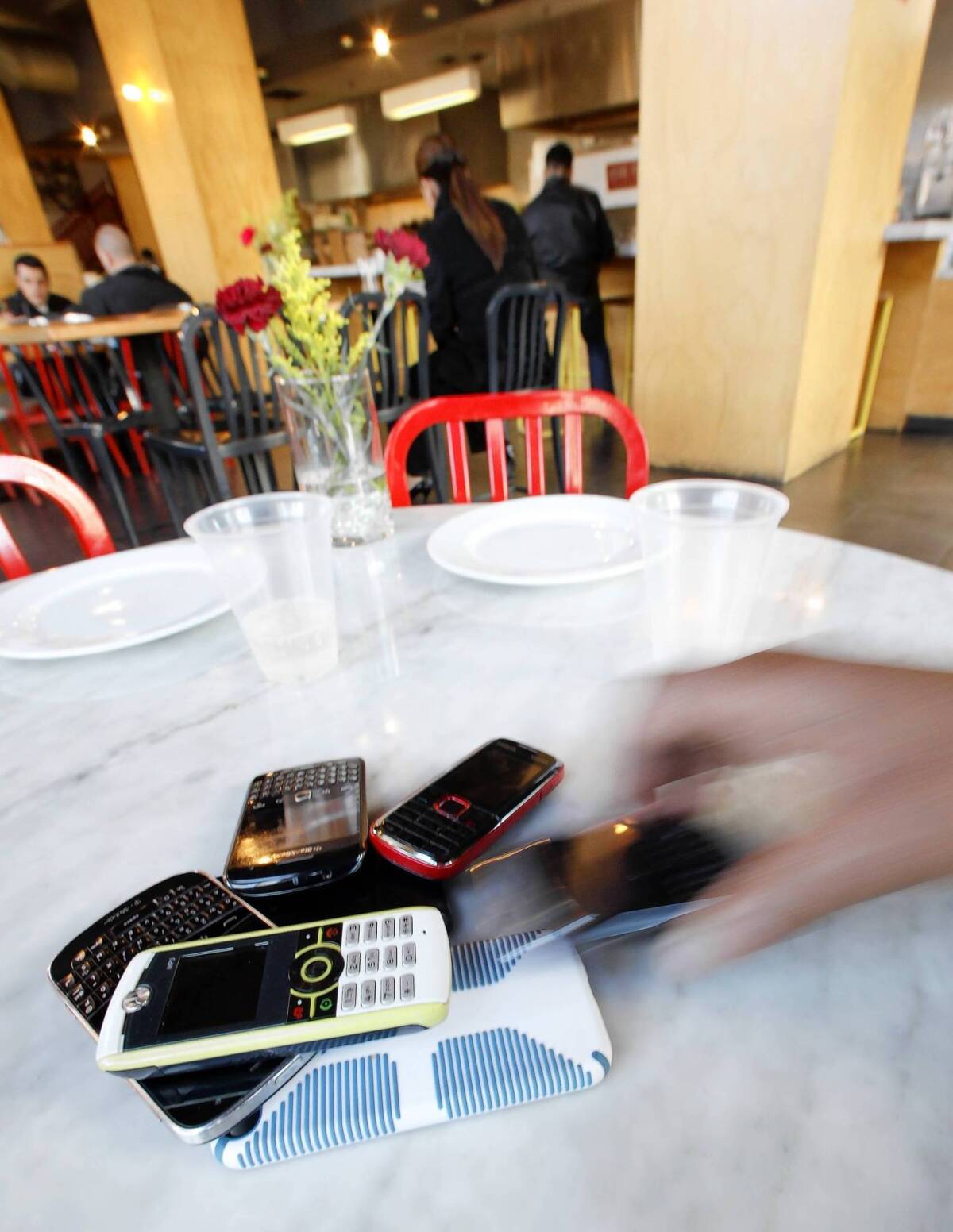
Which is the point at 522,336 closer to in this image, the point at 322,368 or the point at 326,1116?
the point at 322,368

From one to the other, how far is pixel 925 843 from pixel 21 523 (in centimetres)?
387

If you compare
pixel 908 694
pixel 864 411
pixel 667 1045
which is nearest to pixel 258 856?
pixel 667 1045

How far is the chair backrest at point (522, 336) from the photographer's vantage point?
85.0 inches

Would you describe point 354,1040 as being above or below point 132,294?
below

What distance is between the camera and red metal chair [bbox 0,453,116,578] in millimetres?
991

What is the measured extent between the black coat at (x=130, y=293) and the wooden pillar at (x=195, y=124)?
0.49 metres

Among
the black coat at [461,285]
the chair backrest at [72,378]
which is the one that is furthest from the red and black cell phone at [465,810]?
the chair backrest at [72,378]

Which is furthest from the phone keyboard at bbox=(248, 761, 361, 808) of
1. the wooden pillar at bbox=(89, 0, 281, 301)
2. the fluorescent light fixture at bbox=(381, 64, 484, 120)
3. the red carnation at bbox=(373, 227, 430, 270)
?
the fluorescent light fixture at bbox=(381, 64, 484, 120)

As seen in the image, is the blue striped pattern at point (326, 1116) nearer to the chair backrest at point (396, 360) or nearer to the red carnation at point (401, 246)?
the red carnation at point (401, 246)

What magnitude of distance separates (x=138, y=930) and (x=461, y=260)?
2.55 meters

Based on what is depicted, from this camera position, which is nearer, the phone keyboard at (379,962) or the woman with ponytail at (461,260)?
the phone keyboard at (379,962)

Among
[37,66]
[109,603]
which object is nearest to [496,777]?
[109,603]

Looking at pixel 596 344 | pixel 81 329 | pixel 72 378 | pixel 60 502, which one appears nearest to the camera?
pixel 60 502

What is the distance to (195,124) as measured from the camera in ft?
13.0
